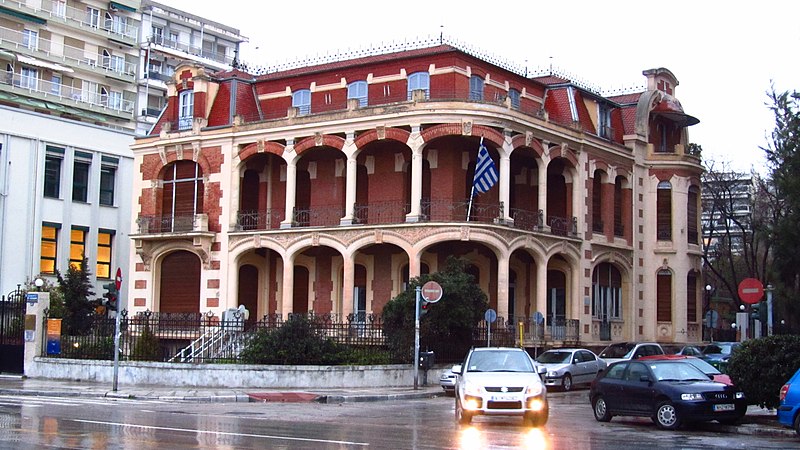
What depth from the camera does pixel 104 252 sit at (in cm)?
5600

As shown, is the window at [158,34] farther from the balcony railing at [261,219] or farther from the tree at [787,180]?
the tree at [787,180]

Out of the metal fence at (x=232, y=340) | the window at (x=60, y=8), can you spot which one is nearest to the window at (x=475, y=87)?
the metal fence at (x=232, y=340)

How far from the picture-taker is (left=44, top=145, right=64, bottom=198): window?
5297 cm

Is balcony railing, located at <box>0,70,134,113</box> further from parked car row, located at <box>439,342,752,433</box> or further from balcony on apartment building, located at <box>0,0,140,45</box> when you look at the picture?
parked car row, located at <box>439,342,752,433</box>

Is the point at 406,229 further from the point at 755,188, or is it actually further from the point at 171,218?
the point at 755,188

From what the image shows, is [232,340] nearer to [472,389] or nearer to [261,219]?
[261,219]

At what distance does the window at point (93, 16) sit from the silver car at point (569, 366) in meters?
51.9

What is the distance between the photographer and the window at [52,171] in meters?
53.0

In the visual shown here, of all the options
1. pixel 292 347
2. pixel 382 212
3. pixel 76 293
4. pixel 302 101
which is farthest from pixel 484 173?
pixel 76 293

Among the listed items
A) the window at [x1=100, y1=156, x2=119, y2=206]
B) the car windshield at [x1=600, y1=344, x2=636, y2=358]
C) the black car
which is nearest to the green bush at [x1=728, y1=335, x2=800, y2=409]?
the black car

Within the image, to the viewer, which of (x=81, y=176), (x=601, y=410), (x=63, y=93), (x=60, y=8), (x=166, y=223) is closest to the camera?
(x=601, y=410)

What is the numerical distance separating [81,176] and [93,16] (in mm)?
24474

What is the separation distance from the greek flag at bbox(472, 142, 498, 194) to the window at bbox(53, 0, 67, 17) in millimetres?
44835

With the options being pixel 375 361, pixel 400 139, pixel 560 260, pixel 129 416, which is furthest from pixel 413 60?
pixel 129 416
